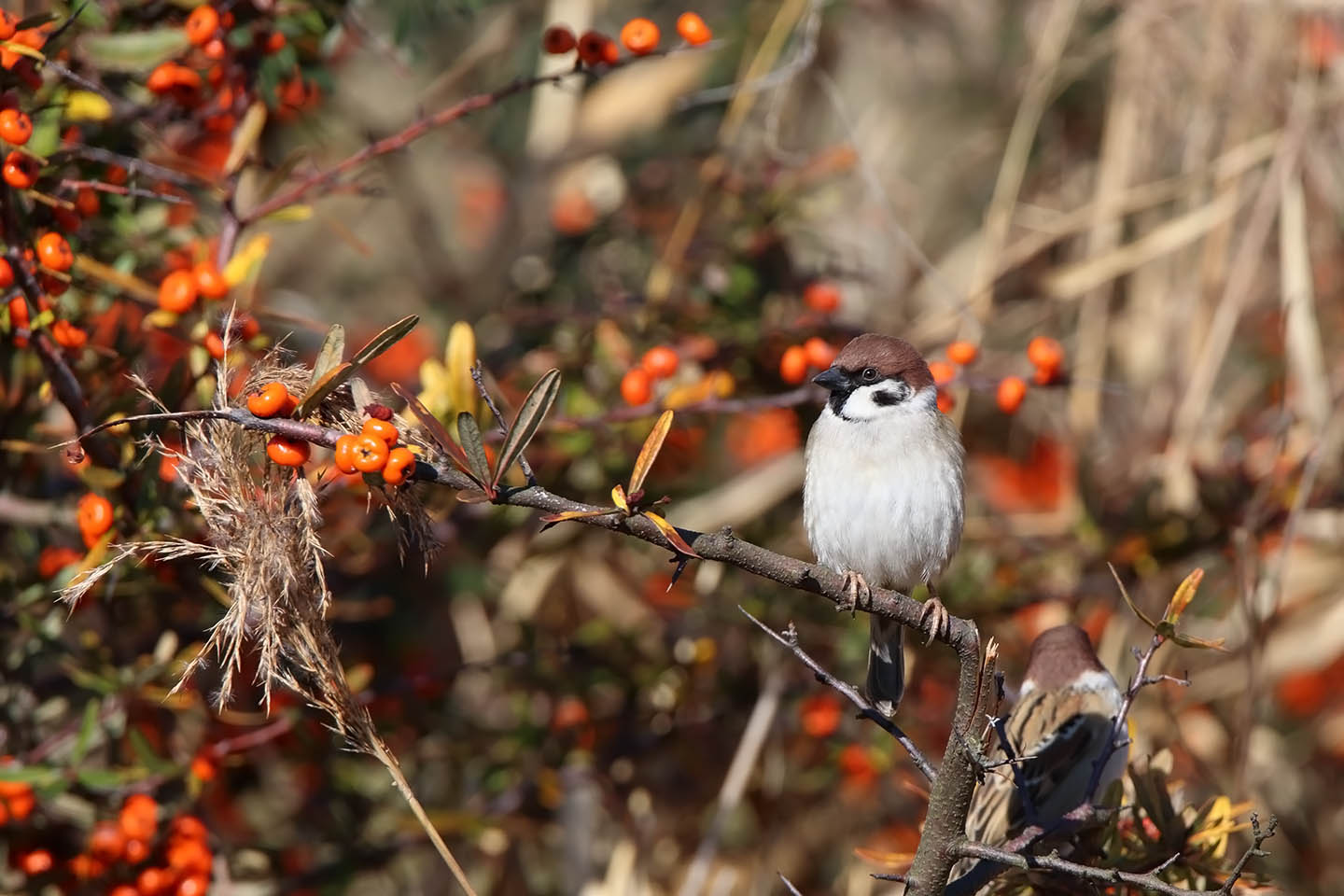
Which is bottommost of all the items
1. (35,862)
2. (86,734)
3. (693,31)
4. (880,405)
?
(35,862)

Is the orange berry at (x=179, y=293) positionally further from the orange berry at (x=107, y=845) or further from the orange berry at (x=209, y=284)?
the orange berry at (x=107, y=845)

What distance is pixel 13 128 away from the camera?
2.41 meters

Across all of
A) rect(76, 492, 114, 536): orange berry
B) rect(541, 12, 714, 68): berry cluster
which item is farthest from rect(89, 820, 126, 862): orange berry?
rect(541, 12, 714, 68): berry cluster

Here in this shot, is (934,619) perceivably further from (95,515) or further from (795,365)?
(95,515)

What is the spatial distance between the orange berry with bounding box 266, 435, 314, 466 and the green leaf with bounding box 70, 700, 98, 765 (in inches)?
50.5

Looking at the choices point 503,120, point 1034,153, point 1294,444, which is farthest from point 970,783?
point 503,120

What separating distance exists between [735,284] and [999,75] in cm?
305

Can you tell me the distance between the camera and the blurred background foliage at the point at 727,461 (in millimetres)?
3316

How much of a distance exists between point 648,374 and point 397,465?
141 cm

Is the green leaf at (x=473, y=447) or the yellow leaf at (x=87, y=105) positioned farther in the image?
the yellow leaf at (x=87, y=105)

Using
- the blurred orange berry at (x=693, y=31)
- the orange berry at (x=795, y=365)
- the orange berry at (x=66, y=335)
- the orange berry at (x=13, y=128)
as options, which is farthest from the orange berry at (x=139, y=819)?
the blurred orange berry at (x=693, y=31)

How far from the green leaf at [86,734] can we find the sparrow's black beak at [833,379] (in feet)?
5.58

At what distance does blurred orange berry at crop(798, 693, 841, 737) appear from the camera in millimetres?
4109

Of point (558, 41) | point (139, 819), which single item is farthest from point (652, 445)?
point (139, 819)
